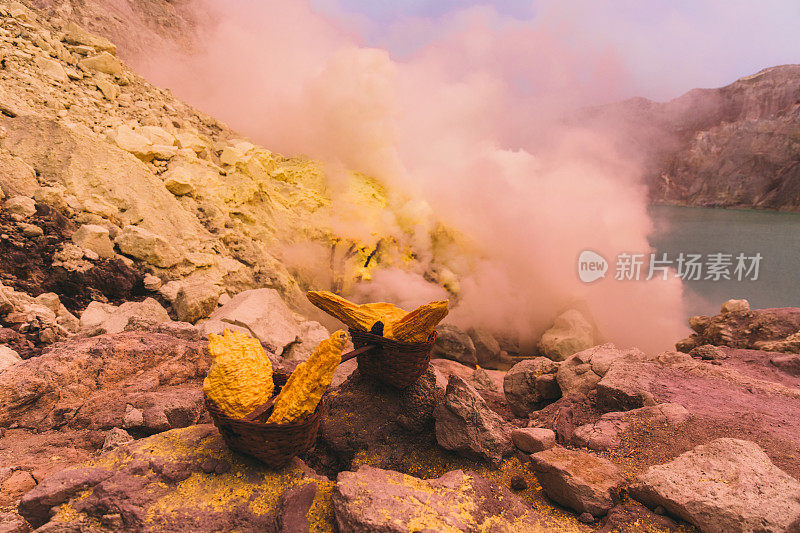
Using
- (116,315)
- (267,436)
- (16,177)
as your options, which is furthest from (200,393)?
(16,177)

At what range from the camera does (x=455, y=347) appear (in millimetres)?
6742

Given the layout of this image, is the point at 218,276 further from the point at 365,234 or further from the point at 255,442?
the point at 255,442

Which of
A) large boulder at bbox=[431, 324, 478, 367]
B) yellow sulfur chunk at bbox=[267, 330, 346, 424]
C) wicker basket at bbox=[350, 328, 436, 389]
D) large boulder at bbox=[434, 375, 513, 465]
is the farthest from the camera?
large boulder at bbox=[431, 324, 478, 367]

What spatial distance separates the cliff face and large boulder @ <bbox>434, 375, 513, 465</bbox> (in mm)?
11938

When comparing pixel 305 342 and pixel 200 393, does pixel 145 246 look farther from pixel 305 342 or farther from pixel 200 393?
pixel 200 393

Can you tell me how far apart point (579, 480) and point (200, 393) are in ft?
7.06

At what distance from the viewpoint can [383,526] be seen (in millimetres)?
1162

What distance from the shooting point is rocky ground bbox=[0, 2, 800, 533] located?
139 centimetres

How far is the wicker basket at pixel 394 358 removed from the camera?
1931mm

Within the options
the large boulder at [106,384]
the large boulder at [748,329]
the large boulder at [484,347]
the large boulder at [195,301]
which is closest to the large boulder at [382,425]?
the large boulder at [106,384]

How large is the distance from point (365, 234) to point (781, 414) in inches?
217

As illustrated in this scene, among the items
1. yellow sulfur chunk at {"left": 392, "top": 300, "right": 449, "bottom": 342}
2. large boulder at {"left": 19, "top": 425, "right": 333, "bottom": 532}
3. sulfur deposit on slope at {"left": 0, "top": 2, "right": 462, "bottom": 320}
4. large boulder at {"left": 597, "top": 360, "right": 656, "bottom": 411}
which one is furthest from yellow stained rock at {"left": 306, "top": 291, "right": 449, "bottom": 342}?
sulfur deposit on slope at {"left": 0, "top": 2, "right": 462, "bottom": 320}

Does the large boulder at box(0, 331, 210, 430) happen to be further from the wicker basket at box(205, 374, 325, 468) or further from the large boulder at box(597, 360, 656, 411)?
the large boulder at box(597, 360, 656, 411)

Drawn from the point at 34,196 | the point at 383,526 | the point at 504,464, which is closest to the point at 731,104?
the point at 504,464
